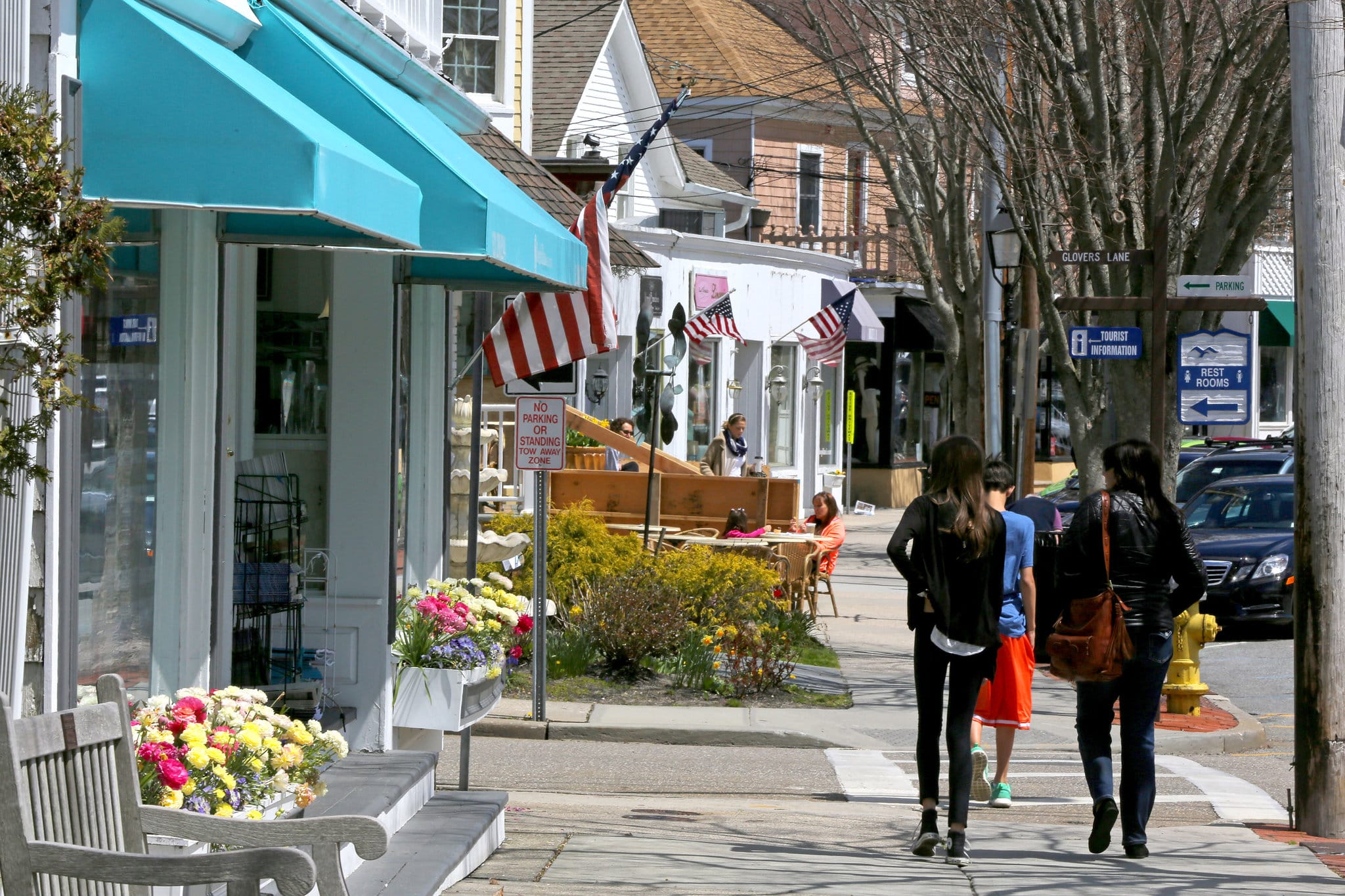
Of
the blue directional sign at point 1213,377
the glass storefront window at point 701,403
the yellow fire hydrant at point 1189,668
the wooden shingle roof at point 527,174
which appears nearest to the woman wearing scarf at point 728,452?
the glass storefront window at point 701,403

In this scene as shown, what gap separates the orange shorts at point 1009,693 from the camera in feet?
28.8

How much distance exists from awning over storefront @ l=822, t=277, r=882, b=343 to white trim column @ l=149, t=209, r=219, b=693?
26068 millimetres

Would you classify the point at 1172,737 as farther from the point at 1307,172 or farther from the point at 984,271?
the point at 984,271

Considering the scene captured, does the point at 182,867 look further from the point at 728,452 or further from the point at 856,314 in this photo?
the point at 856,314

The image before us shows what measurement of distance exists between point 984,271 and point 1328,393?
12633 mm

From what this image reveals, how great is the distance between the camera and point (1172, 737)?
1144cm

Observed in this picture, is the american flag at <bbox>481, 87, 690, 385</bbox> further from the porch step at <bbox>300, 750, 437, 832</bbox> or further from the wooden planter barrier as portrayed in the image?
the wooden planter barrier

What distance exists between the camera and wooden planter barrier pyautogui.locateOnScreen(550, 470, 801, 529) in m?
18.1

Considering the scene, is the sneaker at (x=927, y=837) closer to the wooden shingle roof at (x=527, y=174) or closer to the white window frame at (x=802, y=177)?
the wooden shingle roof at (x=527, y=174)

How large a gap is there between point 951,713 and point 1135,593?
1044 mm

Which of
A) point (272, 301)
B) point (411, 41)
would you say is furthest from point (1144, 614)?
point (411, 41)

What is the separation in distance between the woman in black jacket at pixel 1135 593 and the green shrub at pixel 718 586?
6023mm

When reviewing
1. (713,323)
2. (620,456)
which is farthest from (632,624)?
(713,323)

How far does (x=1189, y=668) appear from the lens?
12141 millimetres
